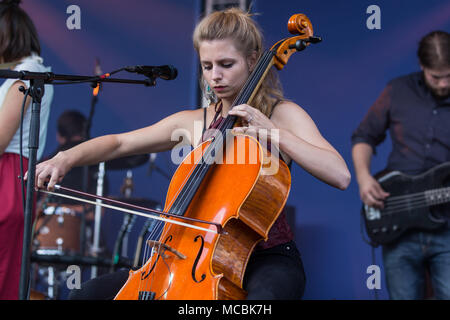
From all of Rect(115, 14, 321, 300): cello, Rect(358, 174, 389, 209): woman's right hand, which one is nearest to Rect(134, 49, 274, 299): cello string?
Rect(115, 14, 321, 300): cello

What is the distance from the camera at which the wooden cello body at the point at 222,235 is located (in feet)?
5.05

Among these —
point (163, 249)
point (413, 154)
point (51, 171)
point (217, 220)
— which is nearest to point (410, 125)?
point (413, 154)

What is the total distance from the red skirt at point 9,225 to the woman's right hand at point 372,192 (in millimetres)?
1831

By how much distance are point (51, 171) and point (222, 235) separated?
61 cm

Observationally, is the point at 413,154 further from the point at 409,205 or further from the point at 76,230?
the point at 76,230

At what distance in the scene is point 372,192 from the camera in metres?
3.12

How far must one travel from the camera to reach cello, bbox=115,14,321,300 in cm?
155

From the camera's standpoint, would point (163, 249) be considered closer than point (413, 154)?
Yes

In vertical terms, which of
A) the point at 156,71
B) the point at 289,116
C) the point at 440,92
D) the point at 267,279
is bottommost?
the point at 267,279

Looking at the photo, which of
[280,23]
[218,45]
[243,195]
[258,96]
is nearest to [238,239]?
[243,195]

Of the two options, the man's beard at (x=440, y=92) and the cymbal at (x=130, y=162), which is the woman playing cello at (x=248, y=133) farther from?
the cymbal at (x=130, y=162)

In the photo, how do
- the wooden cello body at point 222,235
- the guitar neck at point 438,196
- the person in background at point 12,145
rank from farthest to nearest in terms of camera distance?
1. the guitar neck at point 438,196
2. the person in background at point 12,145
3. the wooden cello body at point 222,235

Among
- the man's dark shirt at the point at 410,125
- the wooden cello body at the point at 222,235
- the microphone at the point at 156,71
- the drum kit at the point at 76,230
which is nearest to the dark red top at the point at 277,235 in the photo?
the wooden cello body at the point at 222,235

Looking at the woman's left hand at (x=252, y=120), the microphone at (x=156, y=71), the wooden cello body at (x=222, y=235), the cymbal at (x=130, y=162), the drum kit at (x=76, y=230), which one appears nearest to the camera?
the wooden cello body at (x=222, y=235)
